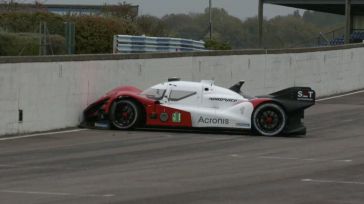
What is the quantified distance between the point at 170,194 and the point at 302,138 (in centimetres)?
865

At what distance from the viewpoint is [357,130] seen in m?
21.1

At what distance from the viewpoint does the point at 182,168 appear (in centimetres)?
1405

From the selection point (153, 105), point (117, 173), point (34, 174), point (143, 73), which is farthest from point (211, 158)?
point (143, 73)

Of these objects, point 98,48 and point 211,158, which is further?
point 98,48

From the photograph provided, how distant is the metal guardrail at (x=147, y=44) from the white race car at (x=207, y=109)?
12799 mm

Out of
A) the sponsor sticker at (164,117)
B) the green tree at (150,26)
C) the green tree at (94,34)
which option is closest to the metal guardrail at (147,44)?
the green tree at (94,34)

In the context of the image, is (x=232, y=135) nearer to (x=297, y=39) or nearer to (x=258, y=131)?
(x=258, y=131)

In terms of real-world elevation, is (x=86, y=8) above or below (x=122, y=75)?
above

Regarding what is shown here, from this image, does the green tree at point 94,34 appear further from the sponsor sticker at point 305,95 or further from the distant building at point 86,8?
the sponsor sticker at point 305,95

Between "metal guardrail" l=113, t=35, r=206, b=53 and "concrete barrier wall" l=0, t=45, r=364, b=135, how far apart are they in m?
6.59

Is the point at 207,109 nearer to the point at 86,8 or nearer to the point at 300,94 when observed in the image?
the point at 300,94

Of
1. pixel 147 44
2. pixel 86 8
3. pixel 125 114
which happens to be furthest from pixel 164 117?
pixel 86 8

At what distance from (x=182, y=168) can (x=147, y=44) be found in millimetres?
22457

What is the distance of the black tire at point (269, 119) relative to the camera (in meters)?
19.9
